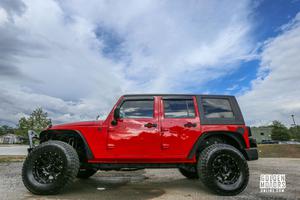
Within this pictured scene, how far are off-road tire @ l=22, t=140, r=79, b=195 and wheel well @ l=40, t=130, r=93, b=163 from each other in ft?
1.04

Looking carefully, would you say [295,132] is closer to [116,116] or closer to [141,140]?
[141,140]

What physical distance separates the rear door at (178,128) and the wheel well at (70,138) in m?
1.52

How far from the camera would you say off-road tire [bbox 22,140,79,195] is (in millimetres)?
4215

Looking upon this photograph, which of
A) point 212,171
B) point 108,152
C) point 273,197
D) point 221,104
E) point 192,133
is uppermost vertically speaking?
point 221,104

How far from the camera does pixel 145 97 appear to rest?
16.3ft

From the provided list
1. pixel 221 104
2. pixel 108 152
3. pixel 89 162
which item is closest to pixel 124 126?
pixel 108 152

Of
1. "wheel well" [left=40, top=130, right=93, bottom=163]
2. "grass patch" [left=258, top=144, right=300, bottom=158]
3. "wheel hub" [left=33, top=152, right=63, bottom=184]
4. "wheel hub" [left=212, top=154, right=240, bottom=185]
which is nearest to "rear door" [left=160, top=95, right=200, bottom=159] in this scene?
"wheel hub" [left=212, top=154, right=240, bottom=185]

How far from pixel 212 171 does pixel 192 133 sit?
0.74m

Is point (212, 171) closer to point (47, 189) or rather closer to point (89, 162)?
point (89, 162)

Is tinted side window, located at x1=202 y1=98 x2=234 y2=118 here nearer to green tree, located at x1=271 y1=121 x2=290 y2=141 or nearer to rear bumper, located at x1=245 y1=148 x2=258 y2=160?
rear bumper, located at x1=245 y1=148 x2=258 y2=160

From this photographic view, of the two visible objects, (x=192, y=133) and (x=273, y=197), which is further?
(x=192, y=133)

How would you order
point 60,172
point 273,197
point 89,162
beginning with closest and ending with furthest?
point 273,197 → point 60,172 → point 89,162

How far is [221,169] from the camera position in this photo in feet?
14.8

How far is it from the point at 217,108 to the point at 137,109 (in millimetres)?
1564
